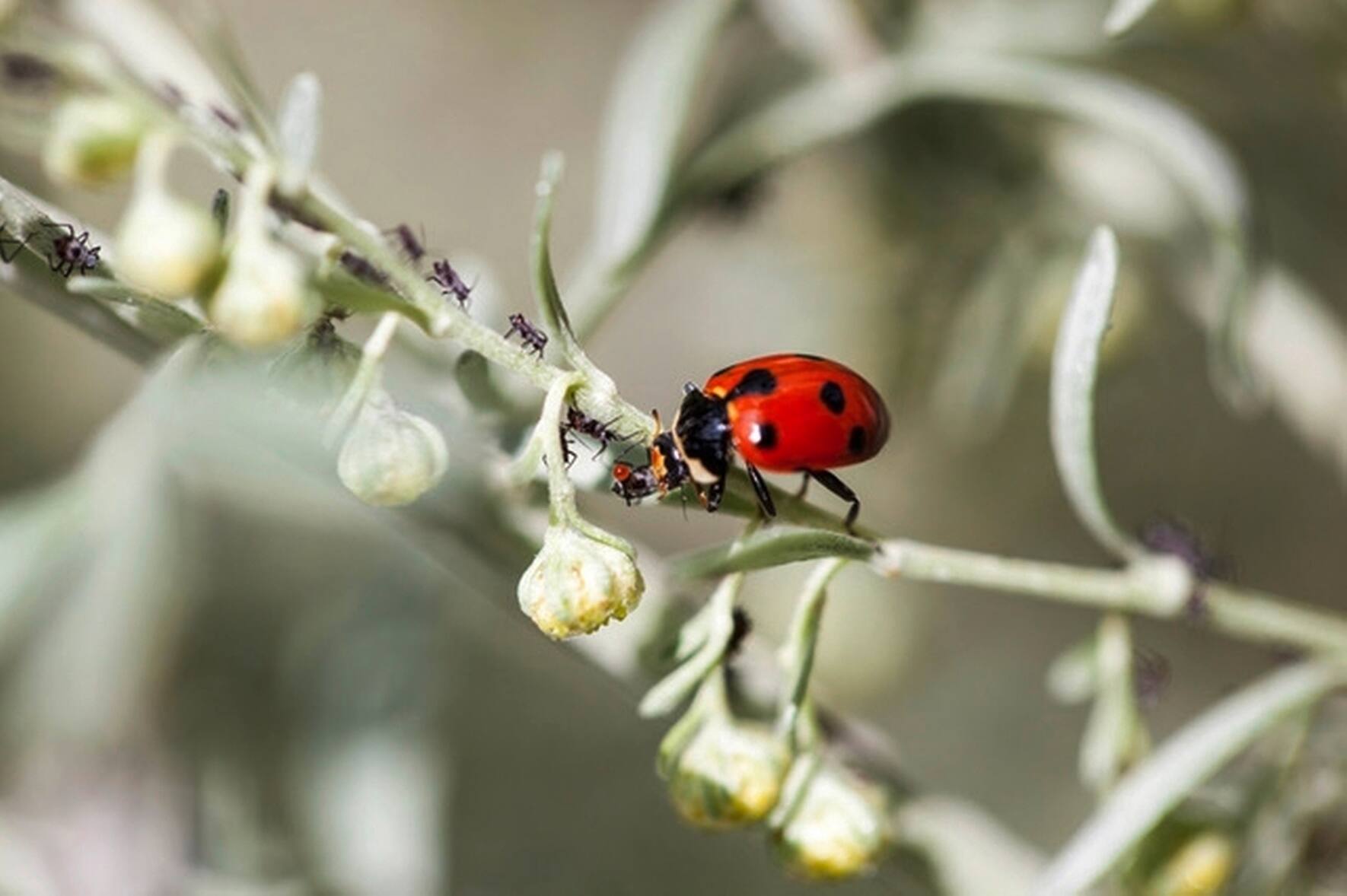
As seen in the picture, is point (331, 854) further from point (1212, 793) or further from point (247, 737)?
point (1212, 793)

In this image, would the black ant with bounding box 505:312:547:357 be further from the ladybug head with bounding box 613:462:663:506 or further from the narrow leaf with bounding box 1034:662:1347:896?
the narrow leaf with bounding box 1034:662:1347:896

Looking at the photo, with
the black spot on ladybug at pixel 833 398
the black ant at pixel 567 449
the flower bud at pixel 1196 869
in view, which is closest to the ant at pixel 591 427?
the black ant at pixel 567 449

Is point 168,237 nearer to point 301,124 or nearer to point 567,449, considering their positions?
point 301,124

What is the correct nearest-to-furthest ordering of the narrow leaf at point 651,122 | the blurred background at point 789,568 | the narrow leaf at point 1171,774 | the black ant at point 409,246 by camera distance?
the black ant at point 409,246 < the narrow leaf at point 1171,774 < the narrow leaf at point 651,122 < the blurred background at point 789,568

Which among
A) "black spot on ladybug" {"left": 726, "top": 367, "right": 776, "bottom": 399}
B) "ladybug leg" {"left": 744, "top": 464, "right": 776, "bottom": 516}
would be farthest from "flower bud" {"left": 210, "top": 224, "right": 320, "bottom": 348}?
"black spot on ladybug" {"left": 726, "top": 367, "right": 776, "bottom": 399}

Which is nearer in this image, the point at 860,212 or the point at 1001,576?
the point at 1001,576

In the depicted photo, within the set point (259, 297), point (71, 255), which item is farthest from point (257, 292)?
point (71, 255)

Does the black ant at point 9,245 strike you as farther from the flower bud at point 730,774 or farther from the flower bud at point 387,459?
the flower bud at point 730,774

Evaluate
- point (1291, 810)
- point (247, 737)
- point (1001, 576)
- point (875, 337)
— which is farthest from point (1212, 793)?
point (247, 737)
